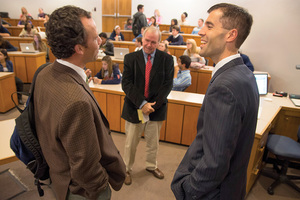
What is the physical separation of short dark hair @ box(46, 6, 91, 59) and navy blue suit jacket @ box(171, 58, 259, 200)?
654 mm

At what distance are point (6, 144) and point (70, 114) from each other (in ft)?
4.45

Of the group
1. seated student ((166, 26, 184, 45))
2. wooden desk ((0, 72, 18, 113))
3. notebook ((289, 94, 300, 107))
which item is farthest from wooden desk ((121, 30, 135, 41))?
notebook ((289, 94, 300, 107))

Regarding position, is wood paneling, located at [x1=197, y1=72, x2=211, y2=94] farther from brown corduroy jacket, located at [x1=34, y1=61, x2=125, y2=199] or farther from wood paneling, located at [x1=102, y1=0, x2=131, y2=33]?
wood paneling, located at [x1=102, y1=0, x2=131, y2=33]

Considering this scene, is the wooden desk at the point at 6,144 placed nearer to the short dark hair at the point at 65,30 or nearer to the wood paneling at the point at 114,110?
the short dark hair at the point at 65,30

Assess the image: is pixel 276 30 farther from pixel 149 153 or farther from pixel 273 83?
pixel 149 153

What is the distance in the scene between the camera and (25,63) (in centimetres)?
516

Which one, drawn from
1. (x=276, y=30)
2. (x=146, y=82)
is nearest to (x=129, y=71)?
(x=146, y=82)

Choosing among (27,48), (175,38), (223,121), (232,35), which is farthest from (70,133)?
(175,38)

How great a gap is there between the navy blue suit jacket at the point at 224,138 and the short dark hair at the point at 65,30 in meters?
0.65

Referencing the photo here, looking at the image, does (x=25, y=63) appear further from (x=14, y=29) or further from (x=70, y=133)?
(x=70, y=133)

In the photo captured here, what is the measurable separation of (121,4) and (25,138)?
1164 centimetres

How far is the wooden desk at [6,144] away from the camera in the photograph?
5.38 feet

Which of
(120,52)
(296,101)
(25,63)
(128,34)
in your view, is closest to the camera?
(296,101)

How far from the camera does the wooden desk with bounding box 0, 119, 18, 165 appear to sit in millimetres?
1638
